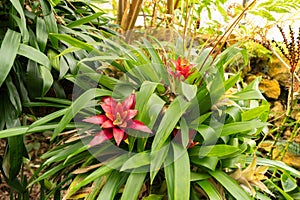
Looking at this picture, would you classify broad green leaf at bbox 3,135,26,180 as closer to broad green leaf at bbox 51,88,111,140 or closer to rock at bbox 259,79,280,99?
broad green leaf at bbox 51,88,111,140

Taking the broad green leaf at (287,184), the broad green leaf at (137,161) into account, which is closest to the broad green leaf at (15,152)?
the broad green leaf at (137,161)

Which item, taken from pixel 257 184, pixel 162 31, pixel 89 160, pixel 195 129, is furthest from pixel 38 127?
pixel 162 31

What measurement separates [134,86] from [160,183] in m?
0.29

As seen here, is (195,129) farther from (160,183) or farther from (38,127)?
(38,127)

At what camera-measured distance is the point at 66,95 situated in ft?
3.73

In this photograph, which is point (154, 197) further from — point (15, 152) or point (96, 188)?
point (15, 152)

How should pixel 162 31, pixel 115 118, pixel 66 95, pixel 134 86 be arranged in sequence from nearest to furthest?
pixel 115 118, pixel 134 86, pixel 66 95, pixel 162 31

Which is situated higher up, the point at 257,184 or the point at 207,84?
the point at 207,84

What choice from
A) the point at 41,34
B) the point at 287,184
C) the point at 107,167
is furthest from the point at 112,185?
the point at 287,184

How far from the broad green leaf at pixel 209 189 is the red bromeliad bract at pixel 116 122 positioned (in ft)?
0.65

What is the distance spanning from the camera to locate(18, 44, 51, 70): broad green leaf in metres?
0.91

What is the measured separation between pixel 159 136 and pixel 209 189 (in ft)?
0.61

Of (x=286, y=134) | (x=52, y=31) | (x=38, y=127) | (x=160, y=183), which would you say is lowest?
(x=286, y=134)

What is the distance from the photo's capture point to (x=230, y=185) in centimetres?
80
